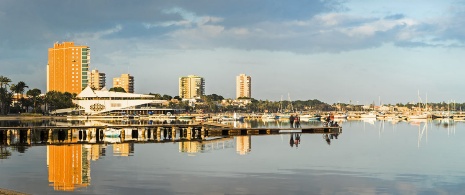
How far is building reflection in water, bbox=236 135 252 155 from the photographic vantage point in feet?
193

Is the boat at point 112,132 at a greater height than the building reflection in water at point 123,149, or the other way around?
the boat at point 112,132

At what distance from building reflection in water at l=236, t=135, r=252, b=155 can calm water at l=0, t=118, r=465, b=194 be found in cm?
12

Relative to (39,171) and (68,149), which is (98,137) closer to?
(68,149)

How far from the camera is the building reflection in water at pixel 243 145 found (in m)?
58.9

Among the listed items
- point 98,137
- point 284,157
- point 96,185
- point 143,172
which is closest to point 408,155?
point 284,157

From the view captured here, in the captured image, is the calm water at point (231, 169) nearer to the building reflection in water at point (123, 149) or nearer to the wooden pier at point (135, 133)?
the building reflection in water at point (123, 149)

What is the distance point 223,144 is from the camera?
6719 cm

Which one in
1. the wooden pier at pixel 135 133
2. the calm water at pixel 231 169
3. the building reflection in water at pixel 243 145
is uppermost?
the wooden pier at pixel 135 133

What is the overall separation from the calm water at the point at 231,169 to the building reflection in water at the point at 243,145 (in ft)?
0.39

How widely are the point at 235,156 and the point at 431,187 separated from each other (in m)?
22.0

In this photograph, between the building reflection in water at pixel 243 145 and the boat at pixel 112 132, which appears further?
the boat at pixel 112 132

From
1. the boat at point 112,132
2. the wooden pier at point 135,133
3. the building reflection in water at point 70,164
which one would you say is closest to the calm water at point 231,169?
the building reflection in water at point 70,164

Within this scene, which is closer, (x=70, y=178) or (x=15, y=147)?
(x=70, y=178)

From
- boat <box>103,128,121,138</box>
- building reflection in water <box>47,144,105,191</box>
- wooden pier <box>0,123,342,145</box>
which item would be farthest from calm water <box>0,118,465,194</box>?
boat <box>103,128,121,138</box>
